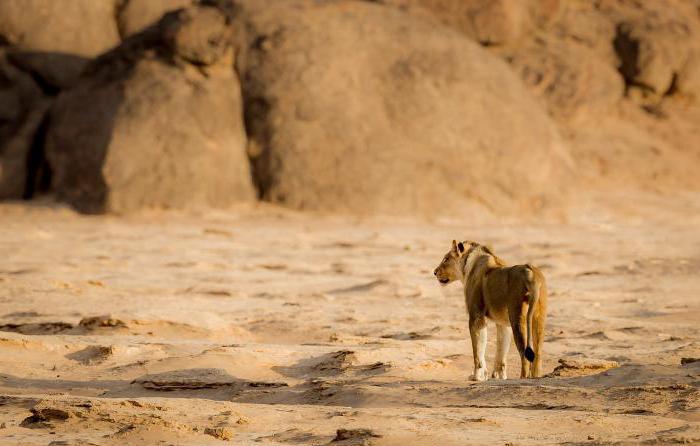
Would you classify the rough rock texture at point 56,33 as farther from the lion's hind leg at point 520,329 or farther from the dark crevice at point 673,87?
the lion's hind leg at point 520,329

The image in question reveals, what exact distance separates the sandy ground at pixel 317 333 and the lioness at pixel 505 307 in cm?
26

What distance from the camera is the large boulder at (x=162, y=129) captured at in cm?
1538

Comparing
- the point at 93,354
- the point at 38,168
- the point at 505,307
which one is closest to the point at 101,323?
the point at 93,354

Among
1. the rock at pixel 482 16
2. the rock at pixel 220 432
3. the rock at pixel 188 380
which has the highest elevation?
the rock at pixel 482 16

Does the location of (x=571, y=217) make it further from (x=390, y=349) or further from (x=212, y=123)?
(x=390, y=349)

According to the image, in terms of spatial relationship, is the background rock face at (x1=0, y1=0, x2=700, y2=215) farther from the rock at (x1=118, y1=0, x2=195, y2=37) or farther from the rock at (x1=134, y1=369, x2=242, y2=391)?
the rock at (x1=134, y1=369, x2=242, y2=391)

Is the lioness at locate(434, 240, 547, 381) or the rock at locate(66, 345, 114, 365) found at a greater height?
the lioness at locate(434, 240, 547, 381)

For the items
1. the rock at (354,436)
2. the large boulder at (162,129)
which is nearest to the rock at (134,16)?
the large boulder at (162,129)

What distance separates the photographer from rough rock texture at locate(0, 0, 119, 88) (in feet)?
61.8

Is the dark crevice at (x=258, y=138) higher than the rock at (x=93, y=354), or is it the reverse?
the dark crevice at (x=258, y=138)

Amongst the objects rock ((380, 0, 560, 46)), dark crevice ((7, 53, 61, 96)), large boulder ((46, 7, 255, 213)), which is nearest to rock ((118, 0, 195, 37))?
dark crevice ((7, 53, 61, 96))

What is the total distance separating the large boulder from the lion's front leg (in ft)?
31.6

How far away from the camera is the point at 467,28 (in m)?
18.8

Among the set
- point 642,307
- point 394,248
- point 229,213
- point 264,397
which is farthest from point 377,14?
point 264,397
